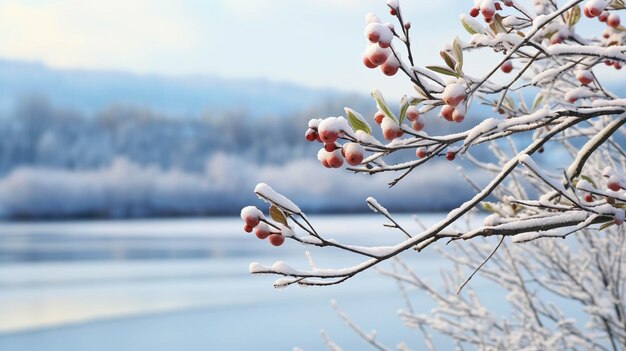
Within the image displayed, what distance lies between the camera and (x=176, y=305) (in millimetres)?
15852

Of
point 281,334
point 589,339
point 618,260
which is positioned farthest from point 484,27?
point 281,334

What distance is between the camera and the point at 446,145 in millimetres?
1401

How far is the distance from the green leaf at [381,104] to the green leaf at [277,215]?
0.93ft

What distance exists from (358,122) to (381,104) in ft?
0.21

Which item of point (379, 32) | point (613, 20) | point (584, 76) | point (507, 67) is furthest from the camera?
point (507, 67)

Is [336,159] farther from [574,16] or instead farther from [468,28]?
[574,16]

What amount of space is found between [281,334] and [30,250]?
20.1m

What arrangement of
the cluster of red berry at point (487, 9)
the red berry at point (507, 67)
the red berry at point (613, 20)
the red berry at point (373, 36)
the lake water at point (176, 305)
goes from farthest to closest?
the lake water at point (176, 305), the red berry at point (507, 67), the red berry at point (613, 20), the cluster of red berry at point (487, 9), the red berry at point (373, 36)

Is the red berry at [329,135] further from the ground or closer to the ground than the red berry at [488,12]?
closer to the ground

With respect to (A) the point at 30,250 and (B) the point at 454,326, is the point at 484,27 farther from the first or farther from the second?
(A) the point at 30,250

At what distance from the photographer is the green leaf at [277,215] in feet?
4.74

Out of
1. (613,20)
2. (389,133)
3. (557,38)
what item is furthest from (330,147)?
(613,20)

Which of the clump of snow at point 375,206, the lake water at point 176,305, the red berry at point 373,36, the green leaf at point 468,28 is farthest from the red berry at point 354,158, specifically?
the lake water at point 176,305

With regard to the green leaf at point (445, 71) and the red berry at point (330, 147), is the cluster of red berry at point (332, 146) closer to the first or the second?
the red berry at point (330, 147)
